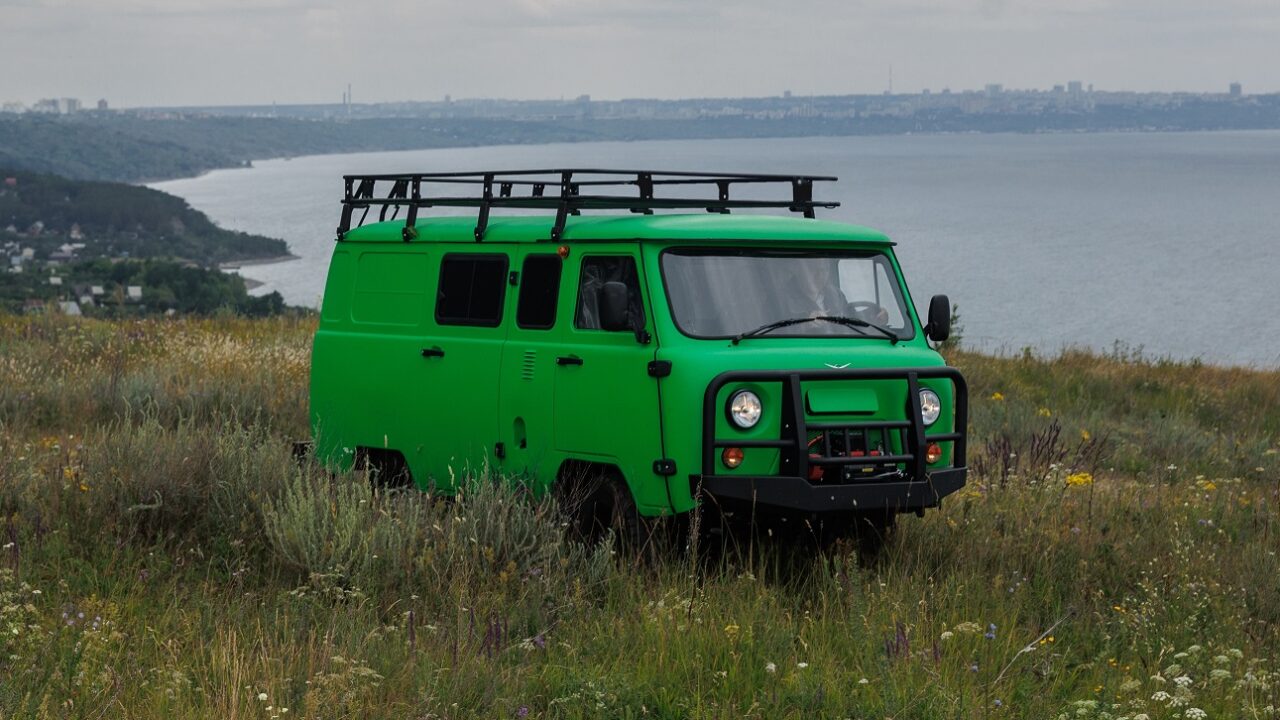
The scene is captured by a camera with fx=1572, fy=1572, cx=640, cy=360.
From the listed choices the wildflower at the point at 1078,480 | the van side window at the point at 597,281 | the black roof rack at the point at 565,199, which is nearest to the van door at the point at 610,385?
the van side window at the point at 597,281

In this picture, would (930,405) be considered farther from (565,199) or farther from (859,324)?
(565,199)

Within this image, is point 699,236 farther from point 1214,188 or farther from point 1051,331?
point 1214,188

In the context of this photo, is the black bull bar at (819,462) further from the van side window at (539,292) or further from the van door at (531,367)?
the van side window at (539,292)

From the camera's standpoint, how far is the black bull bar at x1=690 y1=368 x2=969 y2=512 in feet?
25.8

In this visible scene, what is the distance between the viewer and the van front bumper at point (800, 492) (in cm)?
787

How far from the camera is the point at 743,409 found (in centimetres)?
804

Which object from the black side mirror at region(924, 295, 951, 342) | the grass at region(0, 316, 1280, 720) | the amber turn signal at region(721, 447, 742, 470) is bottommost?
the grass at region(0, 316, 1280, 720)

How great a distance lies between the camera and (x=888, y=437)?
27.3 ft

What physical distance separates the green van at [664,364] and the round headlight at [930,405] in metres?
0.01

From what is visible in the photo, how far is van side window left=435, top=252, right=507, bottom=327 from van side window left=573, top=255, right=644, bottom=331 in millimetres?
761

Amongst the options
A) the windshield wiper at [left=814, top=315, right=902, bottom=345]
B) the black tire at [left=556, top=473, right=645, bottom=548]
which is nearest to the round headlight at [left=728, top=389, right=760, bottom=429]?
the black tire at [left=556, top=473, right=645, bottom=548]

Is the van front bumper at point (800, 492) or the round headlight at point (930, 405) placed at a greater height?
the round headlight at point (930, 405)

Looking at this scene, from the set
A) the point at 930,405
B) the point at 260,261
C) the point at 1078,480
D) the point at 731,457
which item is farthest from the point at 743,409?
the point at 260,261

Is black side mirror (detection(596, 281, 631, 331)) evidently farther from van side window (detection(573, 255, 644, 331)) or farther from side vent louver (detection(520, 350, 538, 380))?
side vent louver (detection(520, 350, 538, 380))
